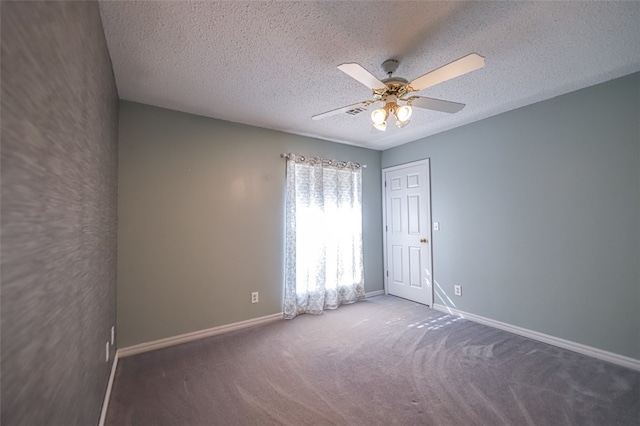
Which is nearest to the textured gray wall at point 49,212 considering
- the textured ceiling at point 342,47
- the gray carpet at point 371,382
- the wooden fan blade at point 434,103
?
the textured ceiling at point 342,47

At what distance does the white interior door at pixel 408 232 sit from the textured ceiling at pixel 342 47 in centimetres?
145

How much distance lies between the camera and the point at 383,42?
5.88ft

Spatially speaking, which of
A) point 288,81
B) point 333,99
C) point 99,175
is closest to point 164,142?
point 99,175

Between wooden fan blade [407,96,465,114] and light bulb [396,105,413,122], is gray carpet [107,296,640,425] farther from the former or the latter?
wooden fan blade [407,96,465,114]

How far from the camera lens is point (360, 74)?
5.41 feet

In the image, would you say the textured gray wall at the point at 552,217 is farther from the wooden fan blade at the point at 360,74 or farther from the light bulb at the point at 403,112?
the wooden fan blade at the point at 360,74

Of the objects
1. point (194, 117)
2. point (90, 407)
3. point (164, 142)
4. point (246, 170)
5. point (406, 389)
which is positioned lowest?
point (406, 389)

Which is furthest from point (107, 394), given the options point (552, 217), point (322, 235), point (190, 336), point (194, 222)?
point (552, 217)

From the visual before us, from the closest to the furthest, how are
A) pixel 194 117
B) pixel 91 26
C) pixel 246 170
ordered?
pixel 91 26 → pixel 194 117 → pixel 246 170

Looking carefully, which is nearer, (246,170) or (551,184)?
(551,184)

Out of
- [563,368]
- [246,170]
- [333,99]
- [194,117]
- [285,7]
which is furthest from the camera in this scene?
[246,170]

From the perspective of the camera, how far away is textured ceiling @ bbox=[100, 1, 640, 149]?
154cm

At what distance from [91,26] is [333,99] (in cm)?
178

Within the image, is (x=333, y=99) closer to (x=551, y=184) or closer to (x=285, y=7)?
(x=285, y=7)
